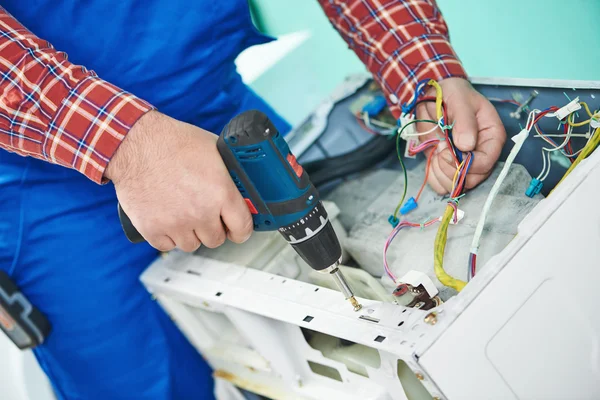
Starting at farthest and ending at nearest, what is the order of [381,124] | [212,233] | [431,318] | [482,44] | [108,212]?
Result: 1. [482,44]
2. [381,124]
3. [108,212]
4. [212,233]
5. [431,318]

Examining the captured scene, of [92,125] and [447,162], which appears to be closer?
[92,125]

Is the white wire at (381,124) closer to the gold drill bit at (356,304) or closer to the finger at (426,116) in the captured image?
the finger at (426,116)

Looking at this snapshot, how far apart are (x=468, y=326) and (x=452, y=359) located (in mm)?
41

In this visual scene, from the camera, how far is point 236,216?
0.82 meters

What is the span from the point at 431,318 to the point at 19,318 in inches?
30.9

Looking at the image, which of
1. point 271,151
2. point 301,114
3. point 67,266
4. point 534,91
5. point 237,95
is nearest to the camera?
point 271,151

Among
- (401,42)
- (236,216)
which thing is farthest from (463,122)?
(236,216)

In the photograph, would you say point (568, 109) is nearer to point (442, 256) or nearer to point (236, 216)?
point (442, 256)

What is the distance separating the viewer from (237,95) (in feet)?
4.02

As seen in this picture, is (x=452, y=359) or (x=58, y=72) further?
(x=58, y=72)

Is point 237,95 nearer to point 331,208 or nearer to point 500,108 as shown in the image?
point 331,208

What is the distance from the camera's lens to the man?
781 mm

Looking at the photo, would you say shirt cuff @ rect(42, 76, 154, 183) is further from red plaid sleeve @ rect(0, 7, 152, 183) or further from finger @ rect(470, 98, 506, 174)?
finger @ rect(470, 98, 506, 174)

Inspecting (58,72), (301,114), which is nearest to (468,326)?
(58,72)
